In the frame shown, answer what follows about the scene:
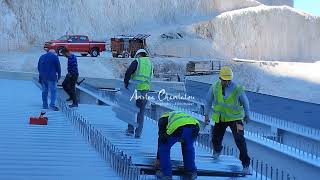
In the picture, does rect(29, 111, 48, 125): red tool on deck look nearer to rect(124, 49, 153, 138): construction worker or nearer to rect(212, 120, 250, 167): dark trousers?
rect(124, 49, 153, 138): construction worker

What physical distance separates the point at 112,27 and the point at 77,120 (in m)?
43.5

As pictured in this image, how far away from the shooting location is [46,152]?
9.30 m

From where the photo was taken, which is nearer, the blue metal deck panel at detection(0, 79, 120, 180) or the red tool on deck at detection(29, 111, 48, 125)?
the blue metal deck panel at detection(0, 79, 120, 180)

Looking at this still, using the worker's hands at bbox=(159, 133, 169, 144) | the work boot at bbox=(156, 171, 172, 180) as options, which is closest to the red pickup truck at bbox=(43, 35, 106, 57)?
the work boot at bbox=(156, 171, 172, 180)

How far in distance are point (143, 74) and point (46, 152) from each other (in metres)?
2.13

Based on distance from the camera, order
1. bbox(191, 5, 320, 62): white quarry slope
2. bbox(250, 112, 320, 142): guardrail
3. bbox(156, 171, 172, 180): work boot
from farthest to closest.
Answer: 1. bbox(191, 5, 320, 62): white quarry slope
2. bbox(250, 112, 320, 142): guardrail
3. bbox(156, 171, 172, 180): work boot

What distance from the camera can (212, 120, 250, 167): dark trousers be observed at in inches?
337

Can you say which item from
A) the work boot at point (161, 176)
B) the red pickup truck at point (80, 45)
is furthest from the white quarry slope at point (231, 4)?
the work boot at point (161, 176)

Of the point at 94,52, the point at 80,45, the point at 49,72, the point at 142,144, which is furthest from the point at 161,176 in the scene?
the point at 94,52

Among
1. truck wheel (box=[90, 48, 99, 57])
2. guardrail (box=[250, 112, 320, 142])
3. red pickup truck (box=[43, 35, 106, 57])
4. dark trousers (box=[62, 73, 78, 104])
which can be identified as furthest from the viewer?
truck wheel (box=[90, 48, 99, 57])

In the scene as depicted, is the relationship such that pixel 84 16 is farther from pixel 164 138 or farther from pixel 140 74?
pixel 164 138

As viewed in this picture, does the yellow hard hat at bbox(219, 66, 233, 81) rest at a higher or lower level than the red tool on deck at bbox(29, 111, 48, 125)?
higher

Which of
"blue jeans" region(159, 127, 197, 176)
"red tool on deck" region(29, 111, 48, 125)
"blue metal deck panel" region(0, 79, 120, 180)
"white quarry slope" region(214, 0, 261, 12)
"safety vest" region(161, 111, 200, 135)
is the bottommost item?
"blue metal deck panel" region(0, 79, 120, 180)

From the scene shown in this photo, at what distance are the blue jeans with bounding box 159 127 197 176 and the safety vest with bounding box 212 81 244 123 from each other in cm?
136
